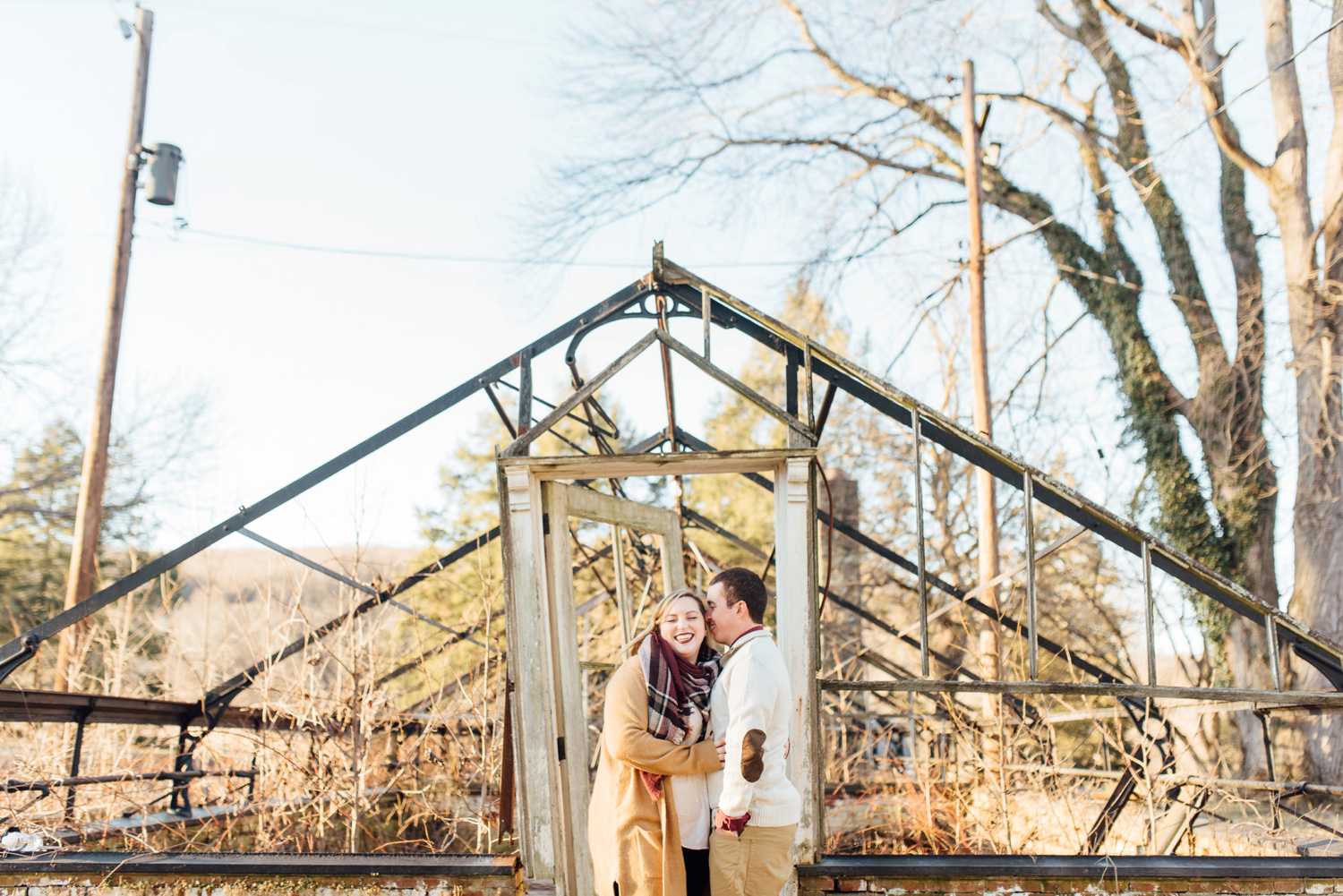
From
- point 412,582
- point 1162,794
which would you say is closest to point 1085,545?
point 1162,794

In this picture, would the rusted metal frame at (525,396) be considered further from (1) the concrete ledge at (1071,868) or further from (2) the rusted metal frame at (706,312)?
(1) the concrete ledge at (1071,868)

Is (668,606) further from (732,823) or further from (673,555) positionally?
(673,555)

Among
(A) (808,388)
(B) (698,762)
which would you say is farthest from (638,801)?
(A) (808,388)

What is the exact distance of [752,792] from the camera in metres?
4.01

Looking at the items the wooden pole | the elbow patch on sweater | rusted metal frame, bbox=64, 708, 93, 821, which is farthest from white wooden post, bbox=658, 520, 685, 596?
rusted metal frame, bbox=64, 708, 93, 821

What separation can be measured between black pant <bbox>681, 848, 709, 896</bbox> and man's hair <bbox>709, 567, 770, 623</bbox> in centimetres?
96

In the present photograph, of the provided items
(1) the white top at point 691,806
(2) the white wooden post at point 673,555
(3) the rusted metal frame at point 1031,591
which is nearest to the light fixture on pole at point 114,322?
(2) the white wooden post at point 673,555

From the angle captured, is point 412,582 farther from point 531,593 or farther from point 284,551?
point 531,593

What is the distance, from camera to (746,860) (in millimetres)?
4152

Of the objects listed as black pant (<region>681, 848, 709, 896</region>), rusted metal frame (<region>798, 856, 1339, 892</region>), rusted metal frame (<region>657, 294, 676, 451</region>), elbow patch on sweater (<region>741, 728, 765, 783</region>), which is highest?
rusted metal frame (<region>657, 294, 676, 451</region>)

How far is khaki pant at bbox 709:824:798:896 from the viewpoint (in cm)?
414

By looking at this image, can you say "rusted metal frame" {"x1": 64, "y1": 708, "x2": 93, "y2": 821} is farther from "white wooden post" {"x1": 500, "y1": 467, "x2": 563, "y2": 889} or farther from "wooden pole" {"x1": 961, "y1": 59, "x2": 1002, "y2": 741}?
"wooden pole" {"x1": 961, "y1": 59, "x2": 1002, "y2": 741}

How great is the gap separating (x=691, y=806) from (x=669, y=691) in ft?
1.54

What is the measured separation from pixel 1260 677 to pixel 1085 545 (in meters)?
8.28
